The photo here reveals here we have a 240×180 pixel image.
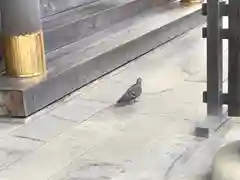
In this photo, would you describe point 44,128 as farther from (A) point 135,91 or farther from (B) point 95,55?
(B) point 95,55

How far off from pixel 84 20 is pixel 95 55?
44cm

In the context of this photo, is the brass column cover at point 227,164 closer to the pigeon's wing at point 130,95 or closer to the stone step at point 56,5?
the pigeon's wing at point 130,95

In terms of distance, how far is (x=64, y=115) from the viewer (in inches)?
121

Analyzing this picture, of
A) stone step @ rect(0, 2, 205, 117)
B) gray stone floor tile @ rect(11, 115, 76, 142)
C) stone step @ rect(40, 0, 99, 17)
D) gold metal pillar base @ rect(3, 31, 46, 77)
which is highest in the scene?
stone step @ rect(40, 0, 99, 17)

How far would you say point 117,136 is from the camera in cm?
276

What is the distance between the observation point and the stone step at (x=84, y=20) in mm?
3696

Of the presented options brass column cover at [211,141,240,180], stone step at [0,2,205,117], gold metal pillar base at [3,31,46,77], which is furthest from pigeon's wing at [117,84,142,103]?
brass column cover at [211,141,240,180]

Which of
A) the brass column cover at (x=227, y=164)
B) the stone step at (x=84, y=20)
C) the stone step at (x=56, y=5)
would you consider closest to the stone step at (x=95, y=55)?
the stone step at (x=84, y=20)

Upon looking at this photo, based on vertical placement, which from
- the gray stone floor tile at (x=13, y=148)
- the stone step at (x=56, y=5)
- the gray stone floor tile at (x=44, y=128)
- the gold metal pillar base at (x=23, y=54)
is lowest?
the gray stone floor tile at (x=13, y=148)

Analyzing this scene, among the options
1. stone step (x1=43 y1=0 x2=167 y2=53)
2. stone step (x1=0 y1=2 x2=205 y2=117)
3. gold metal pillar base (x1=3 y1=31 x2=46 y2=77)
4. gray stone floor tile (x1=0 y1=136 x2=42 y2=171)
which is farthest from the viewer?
stone step (x1=43 y1=0 x2=167 y2=53)

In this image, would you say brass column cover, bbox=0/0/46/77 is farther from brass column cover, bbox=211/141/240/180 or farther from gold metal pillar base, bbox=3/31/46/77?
brass column cover, bbox=211/141/240/180

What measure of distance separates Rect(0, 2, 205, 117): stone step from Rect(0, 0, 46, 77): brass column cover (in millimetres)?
73

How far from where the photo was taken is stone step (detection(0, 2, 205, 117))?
9.92 feet

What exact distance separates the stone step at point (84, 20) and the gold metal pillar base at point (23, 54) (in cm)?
40
